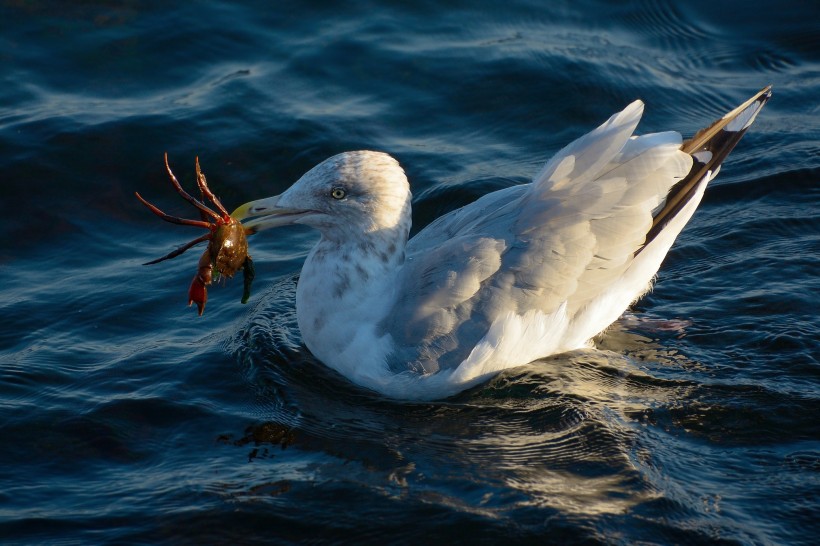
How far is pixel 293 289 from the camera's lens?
7.77 meters

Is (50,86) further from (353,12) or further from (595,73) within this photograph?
(595,73)

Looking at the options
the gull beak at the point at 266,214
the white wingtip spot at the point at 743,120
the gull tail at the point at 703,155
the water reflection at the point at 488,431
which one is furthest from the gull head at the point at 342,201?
the white wingtip spot at the point at 743,120

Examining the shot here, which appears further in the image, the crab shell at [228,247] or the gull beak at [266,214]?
the gull beak at [266,214]

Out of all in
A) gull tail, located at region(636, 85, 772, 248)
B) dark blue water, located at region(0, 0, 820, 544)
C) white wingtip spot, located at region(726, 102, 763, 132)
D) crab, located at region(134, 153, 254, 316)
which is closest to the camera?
dark blue water, located at region(0, 0, 820, 544)

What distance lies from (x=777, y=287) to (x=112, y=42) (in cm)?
691

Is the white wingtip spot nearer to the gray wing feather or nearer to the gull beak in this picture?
the gray wing feather

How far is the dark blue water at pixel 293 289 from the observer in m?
5.39

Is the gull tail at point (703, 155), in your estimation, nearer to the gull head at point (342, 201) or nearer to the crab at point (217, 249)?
the gull head at point (342, 201)

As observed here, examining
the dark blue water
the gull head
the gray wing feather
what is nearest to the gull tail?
the gray wing feather

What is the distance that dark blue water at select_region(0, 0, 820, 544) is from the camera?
17.7 ft

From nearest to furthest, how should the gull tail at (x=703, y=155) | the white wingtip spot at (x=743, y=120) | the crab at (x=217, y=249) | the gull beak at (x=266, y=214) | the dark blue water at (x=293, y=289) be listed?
the dark blue water at (x=293, y=289) → the crab at (x=217, y=249) → the gull beak at (x=266, y=214) → the gull tail at (x=703, y=155) → the white wingtip spot at (x=743, y=120)

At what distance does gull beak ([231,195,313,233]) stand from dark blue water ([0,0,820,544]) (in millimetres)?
948

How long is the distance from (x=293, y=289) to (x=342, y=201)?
146 cm

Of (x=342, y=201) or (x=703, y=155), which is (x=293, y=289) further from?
(x=703, y=155)
